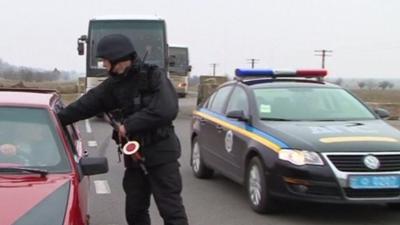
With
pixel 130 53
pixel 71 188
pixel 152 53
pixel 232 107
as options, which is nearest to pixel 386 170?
pixel 232 107

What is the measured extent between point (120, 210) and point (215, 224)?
1216mm

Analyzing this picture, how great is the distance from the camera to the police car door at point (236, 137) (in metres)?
7.90

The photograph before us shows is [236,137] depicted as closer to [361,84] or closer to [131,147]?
[131,147]

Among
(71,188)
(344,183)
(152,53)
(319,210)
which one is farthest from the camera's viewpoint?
(152,53)

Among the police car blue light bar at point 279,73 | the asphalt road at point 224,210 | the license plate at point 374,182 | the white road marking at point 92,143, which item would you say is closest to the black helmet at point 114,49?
the asphalt road at point 224,210

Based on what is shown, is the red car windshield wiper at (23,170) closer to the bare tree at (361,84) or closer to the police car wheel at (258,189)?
the police car wheel at (258,189)

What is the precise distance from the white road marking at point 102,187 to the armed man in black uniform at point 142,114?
11.8ft

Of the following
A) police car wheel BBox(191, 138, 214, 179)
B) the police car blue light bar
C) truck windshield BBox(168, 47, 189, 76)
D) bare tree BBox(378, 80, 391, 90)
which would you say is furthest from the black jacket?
bare tree BBox(378, 80, 391, 90)

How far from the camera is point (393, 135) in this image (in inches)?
286

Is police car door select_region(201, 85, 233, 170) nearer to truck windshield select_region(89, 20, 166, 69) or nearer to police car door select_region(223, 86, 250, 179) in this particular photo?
police car door select_region(223, 86, 250, 179)

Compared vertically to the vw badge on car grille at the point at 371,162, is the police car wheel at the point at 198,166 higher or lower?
lower

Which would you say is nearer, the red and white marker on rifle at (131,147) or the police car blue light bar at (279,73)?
the red and white marker on rifle at (131,147)

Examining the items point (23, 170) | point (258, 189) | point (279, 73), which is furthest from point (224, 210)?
point (23, 170)

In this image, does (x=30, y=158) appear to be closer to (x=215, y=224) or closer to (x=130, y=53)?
(x=130, y=53)
